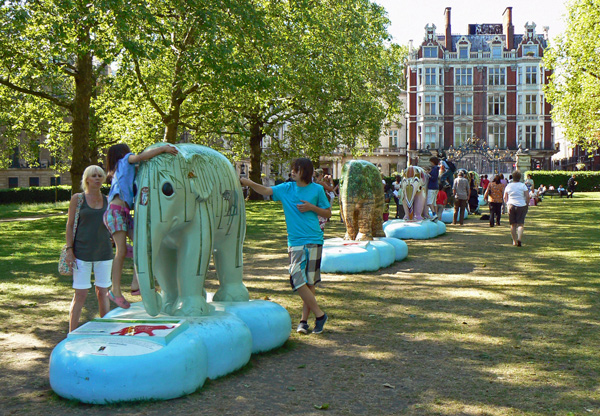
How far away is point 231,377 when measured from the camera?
5.82m

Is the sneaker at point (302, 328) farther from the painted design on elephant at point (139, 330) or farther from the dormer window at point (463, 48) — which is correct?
the dormer window at point (463, 48)

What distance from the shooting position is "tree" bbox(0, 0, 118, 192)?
59.2 ft

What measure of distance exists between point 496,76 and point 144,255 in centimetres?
7188

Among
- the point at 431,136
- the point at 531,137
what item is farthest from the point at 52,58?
the point at 531,137

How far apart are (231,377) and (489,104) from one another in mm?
70920

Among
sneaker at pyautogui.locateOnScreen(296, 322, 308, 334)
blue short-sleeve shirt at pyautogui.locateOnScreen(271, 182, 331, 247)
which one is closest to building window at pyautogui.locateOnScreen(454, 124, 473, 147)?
sneaker at pyautogui.locateOnScreen(296, 322, 308, 334)

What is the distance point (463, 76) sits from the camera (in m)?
72.8

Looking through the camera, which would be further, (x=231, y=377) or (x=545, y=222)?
(x=545, y=222)

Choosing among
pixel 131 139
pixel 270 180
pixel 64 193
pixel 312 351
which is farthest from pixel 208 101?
pixel 270 180

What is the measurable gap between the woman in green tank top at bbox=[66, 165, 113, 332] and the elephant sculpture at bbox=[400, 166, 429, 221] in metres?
13.5

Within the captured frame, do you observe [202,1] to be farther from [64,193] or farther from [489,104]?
[489,104]

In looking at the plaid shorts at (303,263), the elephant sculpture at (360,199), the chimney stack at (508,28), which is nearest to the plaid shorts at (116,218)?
the plaid shorts at (303,263)

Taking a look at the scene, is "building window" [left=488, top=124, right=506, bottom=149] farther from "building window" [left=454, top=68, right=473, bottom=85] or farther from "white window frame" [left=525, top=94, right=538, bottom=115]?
"building window" [left=454, top=68, right=473, bottom=85]

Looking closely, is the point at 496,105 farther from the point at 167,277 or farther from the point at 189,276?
the point at 189,276
